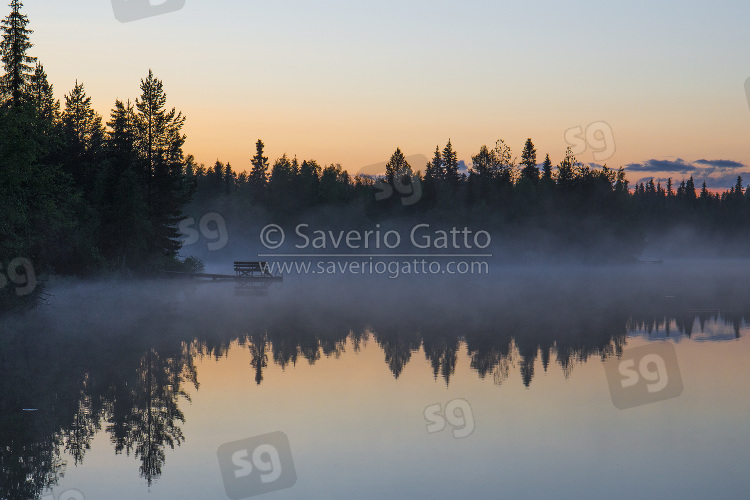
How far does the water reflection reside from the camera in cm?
1425

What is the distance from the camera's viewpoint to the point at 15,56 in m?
43.3

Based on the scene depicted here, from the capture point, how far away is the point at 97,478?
11.8 meters

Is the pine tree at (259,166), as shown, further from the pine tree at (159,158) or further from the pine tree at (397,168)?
the pine tree at (159,158)

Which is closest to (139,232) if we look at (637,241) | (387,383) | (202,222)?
(387,383)

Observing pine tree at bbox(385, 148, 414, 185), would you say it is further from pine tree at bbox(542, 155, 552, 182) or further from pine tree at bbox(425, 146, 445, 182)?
pine tree at bbox(542, 155, 552, 182)

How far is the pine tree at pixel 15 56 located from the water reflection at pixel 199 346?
13.9 meters

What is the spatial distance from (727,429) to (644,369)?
7.36m

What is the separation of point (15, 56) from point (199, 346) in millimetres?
27122

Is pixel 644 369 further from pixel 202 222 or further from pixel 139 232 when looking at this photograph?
pixel 202 222

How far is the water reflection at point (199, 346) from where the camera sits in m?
14.2

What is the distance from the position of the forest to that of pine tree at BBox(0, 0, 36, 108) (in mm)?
63

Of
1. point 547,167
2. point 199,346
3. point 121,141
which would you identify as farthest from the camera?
point 547,167

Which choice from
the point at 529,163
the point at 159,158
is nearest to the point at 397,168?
the point at 529,163

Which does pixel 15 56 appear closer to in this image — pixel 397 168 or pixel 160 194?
pixel 160 194
